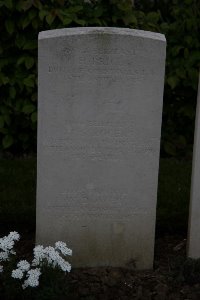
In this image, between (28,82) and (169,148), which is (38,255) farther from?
(169,148)

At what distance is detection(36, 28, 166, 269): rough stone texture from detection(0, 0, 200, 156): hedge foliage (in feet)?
7.30

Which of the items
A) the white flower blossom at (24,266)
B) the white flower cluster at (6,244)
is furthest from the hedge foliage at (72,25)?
the white flower blossom at (24,266)

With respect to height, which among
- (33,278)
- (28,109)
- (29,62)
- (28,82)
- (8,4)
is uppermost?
(8,4)

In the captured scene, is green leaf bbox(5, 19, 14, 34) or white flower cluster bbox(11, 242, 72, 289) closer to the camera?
white flower cluster bbox(11, 242, 72, 289)

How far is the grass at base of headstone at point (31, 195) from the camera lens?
4.90 meters

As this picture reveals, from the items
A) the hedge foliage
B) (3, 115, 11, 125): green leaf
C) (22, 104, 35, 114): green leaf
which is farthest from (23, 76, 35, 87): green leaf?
(3, 115, 11, 125): green leaf

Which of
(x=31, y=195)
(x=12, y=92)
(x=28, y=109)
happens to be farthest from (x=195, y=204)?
(x=12, y=92)

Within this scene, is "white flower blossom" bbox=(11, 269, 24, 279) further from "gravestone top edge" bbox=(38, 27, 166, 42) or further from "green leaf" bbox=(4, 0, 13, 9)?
"green leaf" bbox=(4, 0, 13, 9)

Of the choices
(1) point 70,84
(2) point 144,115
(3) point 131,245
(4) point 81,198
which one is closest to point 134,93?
(2) point 144,115

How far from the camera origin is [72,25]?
6227 mm

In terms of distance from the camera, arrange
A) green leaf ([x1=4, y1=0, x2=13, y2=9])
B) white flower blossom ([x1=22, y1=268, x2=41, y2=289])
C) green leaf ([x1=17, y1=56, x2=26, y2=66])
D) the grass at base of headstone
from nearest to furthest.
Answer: white flower blossom ([x1=22, y1=268, x2=41, y2=289])
the grass at base of headstone
green leaf ([x1=4, y1=0, x2=13, y2=9])
green leaf ([x1=17, y1=56, x2=26, y2=66])

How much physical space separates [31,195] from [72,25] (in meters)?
1.86

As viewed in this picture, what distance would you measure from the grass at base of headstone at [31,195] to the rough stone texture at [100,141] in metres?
0.66

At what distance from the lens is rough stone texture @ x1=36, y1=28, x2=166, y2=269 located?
3879 millimetres
